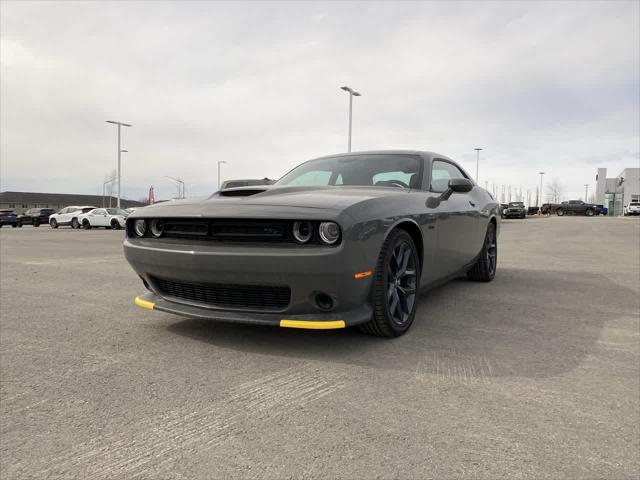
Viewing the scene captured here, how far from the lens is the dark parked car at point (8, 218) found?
31766 mm

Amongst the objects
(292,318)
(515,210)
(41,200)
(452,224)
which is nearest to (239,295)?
(292,318)

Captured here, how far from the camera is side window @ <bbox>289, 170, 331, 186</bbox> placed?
4023mm

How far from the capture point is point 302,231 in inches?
104

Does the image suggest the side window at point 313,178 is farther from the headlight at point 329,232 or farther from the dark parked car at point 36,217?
the dark parked car at point 36,217

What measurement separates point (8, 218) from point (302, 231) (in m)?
36.5

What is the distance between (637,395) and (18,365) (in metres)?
3.25

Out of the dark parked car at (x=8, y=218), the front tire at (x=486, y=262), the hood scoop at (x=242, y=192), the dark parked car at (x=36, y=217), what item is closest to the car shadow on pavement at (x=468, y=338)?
the front tire at (x=486, y=262)

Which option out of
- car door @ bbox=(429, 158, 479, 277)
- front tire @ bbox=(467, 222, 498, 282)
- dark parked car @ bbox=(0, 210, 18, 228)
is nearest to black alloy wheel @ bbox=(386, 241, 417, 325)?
car door @ bbox=(429, 158, 479, 277)

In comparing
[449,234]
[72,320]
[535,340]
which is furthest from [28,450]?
[449,234]

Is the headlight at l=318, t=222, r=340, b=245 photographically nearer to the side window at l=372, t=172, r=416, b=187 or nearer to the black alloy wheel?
the black alloy wheel

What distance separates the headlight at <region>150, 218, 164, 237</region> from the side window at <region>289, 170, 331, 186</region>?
1.33m

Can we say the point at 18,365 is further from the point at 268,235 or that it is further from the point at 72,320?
the point at 268,235

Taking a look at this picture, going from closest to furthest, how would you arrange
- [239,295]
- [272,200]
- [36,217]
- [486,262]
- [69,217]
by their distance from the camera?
[239,295] < [272,200] < [486,262] < [69,217] < [36,217]

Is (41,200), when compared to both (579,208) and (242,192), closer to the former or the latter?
(579,208)
